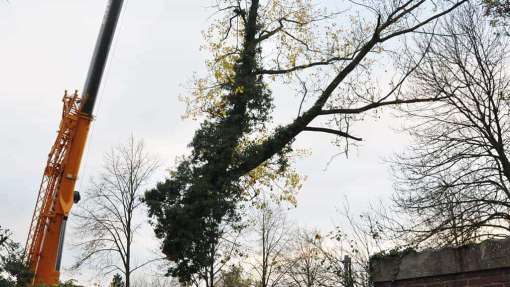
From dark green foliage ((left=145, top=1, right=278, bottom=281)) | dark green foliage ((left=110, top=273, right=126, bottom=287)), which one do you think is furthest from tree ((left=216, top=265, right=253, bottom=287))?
dark green foliage ((left=145, top=1, right=278, bottom=281))

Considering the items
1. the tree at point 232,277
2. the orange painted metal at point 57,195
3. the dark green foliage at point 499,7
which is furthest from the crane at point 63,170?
the tree at point 232,277

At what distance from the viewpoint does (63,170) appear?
1397 centimetres

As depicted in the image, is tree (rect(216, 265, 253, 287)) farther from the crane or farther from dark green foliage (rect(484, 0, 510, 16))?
dark green foliage (rect(484, 0, 510, 16))

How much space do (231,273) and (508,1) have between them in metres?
21.8

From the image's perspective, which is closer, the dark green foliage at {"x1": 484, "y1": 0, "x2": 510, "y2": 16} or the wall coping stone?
the wall coping stone

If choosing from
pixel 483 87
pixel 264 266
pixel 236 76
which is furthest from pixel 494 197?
pixel 264 266

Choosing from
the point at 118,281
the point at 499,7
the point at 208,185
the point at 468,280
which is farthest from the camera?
the point at 118,281

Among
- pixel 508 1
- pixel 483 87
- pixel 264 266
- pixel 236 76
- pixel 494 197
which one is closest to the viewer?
pixel 508 1

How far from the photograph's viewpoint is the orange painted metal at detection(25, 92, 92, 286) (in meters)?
13.5

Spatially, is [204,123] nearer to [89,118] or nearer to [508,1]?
[89,118]

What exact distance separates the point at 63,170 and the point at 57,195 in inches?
27.7

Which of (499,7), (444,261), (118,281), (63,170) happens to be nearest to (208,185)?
(63,170)

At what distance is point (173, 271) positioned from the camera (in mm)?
13664

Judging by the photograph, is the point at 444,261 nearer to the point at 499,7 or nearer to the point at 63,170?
the point at 499,7
